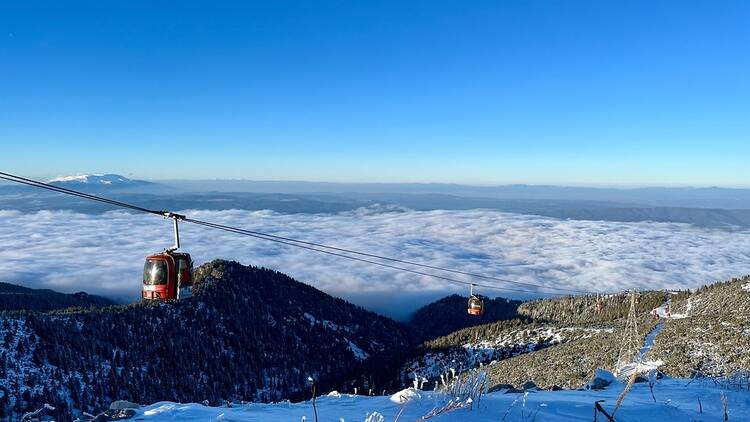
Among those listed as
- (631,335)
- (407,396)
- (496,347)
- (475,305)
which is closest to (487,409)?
(407,396)

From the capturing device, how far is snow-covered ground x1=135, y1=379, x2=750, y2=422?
6355 mm

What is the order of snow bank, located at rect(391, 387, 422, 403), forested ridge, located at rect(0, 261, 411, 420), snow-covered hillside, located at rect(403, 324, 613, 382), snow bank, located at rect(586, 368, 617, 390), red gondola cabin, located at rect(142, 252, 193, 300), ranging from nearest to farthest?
snow bank, located at rect(391, 387, 422, 403), snow bank, located at rect(586, 368, 617, 390), red gondola cabin, located at rect(142, 252, 193, 300), forested ridge, located at rect(0, 261, 411, 420), snow-covered hillside, located at rect(403, 324, 613, 382)

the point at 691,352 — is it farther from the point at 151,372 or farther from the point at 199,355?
the point at 199,355

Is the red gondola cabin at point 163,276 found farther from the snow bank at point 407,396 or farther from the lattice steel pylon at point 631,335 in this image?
the lattice steel pylon at point 631,335

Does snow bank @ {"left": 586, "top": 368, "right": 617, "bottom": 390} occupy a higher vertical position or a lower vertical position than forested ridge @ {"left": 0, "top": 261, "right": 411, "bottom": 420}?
higher

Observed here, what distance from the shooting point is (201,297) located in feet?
535

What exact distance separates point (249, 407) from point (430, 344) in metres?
131

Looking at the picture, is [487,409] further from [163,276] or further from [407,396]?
[163,276]

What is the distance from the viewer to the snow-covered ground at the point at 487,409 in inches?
250

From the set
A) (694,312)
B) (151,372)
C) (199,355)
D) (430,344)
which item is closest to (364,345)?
(430,344)

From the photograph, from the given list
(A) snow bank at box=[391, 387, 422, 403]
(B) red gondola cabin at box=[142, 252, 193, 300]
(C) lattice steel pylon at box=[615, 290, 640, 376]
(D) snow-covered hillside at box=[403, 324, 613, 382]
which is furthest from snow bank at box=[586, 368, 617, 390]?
(D) snow-covered hillside at box=[403, 324, 613, 382]

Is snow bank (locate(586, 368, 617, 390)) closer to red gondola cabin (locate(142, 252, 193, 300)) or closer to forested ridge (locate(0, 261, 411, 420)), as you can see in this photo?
red gondola cabin (locate(142, 252, 193, 300))

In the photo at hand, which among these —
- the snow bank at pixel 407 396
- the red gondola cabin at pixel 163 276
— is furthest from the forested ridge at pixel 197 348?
the snow bank at pixel 407 396

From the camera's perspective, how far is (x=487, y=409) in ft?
21.0
